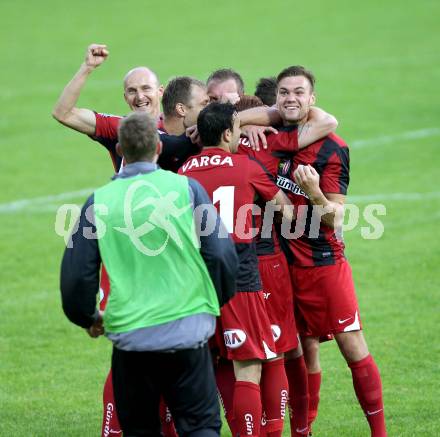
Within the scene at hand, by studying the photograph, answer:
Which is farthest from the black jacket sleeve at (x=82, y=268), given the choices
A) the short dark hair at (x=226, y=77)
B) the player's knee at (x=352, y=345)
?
the short dark hair at (x=226, y=77)

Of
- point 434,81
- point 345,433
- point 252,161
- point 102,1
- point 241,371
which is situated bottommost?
point 345,433

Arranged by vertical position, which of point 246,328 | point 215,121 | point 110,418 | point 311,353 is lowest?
point 110,418

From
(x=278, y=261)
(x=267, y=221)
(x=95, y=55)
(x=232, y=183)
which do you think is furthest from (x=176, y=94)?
(x=278, y=261)

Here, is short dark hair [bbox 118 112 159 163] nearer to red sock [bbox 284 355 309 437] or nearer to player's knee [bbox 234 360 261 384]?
player's knee [bbox 234 360 261 384]

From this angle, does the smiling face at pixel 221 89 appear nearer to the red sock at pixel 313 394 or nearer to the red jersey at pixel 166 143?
the red jersey at pixel 166 143

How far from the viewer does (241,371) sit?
7207 mm

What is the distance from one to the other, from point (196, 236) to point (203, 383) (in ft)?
2.80

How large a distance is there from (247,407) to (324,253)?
1417 millimetres

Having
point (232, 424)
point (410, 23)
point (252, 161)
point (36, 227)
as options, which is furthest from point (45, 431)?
point (410, 23)

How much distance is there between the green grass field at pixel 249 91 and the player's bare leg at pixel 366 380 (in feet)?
1.40

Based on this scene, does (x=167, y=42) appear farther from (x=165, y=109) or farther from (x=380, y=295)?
(x=165, y=109)

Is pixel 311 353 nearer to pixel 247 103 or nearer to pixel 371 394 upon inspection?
pixel 371 394

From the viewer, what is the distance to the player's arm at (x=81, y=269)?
5.81 metres

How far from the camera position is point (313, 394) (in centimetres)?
842
